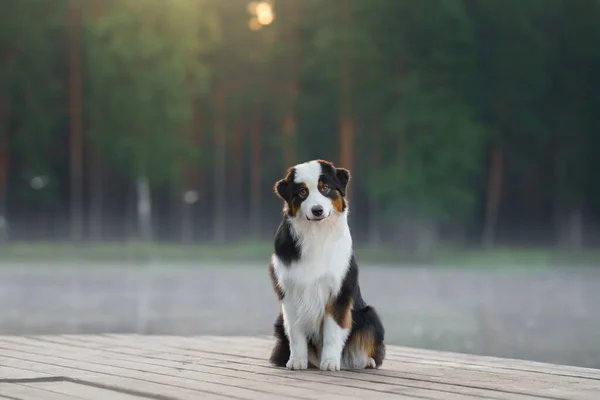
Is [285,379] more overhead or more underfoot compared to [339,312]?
more underfoot

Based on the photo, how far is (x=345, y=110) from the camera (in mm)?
45812

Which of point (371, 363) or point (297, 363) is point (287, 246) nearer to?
point (297, 363)

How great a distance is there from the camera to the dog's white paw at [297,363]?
672 centimetres

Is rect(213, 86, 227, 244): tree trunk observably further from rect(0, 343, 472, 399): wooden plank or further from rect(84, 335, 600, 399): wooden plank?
rect(84, 335, 600, 399): wooden plank

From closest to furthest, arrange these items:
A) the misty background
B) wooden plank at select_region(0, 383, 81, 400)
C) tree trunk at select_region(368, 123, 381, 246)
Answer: wooden plank at select_region(0, 383, 81, 400) < the misty background < tree trunk at select_region(368, 123, 381, 246)

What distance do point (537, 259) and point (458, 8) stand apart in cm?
1131

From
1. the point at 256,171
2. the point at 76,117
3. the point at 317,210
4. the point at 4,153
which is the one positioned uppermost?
the point at 76,117

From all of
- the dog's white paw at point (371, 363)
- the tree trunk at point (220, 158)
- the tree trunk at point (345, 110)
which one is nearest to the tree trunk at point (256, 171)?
the tree trunk at point (220, 158)

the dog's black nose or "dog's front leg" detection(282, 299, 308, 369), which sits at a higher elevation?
the dog's black nose

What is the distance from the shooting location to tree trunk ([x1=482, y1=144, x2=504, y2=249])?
4822 cm

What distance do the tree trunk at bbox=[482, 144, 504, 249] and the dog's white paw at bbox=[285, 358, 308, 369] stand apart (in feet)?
134

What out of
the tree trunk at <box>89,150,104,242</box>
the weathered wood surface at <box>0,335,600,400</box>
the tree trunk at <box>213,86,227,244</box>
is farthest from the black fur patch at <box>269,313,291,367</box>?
the tree trunk at <box>89,150,104,242</box>

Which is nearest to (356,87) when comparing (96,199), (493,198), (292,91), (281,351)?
(292,91)

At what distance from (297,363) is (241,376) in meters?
0.48
